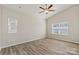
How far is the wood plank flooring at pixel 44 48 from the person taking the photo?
2.46 meters

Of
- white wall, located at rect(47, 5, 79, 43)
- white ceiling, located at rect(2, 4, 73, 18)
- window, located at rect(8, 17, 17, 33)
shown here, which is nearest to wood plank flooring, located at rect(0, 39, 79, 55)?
white wall, located at rect(47, 5, 79, 43)

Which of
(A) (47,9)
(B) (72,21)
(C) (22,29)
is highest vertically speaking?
(A) (47,9)

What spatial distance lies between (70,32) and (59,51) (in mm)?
459

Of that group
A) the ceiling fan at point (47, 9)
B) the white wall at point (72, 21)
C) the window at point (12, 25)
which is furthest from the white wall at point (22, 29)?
the white wall at point (72, 21)

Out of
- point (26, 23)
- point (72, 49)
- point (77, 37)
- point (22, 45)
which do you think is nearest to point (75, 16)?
point (77, 37)

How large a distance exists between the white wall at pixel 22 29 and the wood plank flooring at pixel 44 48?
4.6 inches

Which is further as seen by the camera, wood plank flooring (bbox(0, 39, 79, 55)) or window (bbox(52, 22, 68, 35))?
window (bbox(52, 22, 68, 35))

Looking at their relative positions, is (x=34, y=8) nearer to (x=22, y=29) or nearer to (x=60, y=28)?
(x=22, y=29)

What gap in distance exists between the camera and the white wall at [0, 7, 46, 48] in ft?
8.10

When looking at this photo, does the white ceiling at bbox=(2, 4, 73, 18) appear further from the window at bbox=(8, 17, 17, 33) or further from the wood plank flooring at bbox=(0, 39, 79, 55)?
the wood plank flooring at bbox=(0, 39, 79, 55)

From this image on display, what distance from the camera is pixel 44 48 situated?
2.53 m

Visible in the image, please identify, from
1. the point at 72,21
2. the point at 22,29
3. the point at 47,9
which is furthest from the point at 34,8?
the point at 72,21

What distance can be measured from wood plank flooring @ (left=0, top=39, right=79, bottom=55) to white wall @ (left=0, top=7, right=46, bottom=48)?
116 mm

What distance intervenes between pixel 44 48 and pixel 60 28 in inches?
21.7
